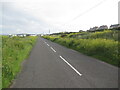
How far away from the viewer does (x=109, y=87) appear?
544 cm

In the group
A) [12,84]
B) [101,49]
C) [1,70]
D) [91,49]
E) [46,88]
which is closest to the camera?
[46,88]

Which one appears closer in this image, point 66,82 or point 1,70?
point 66,82

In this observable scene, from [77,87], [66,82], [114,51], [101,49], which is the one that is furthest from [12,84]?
[101,49]

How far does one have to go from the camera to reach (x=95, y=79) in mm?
6430

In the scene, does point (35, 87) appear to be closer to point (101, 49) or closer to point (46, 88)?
point (46, 88)

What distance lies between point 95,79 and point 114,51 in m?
6.16

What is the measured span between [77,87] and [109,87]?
1.24 metres

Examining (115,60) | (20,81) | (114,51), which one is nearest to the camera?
(20,81)

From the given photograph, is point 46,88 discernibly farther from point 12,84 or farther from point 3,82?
A: point 3,82

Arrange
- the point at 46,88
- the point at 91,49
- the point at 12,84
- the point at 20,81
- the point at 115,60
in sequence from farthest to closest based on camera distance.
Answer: the point at 91,49
the point at 115,60
the point at 20,81
the point at 12,84
the point at 46,88

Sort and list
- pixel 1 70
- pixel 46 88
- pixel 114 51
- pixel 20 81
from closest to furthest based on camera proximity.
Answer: pixel 46 88 → pixel 20 81 → pixel 1 70 → pixel 114 51

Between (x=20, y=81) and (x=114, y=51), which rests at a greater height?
(x=114, y=51)

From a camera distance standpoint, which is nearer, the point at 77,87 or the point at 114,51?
the point at 77,87

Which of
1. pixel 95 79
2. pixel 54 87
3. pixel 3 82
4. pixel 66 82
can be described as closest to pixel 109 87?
pixel 95 79
